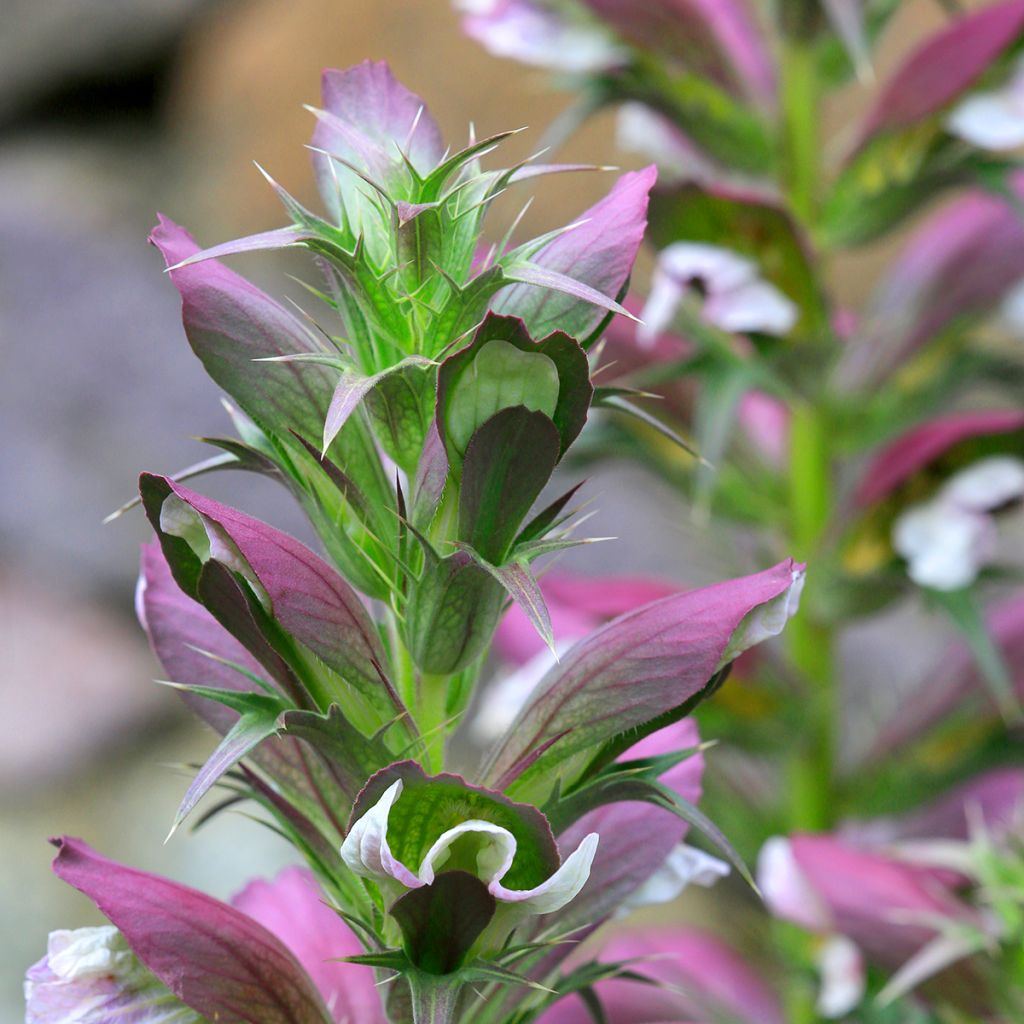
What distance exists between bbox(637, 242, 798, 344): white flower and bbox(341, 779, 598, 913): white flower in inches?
18.9

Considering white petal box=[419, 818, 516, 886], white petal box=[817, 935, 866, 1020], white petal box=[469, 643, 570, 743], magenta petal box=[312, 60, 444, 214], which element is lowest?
white petal box=[817, 935, 866, 1020]

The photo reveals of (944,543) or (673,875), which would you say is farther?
(944,543)

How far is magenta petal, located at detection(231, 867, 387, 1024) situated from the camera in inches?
18.4

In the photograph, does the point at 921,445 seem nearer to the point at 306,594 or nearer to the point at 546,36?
the point at 546,36

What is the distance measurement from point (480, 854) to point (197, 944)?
0.29 feet

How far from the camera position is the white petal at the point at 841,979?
79 centimetres

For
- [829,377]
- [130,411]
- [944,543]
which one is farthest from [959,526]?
[130,411]

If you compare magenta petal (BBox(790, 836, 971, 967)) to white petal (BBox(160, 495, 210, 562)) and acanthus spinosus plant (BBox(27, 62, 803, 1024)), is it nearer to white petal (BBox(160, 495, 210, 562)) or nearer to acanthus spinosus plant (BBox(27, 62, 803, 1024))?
acanthus spinosus plant (BBox(27, 62, 803, 1024))

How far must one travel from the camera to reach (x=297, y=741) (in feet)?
1.39

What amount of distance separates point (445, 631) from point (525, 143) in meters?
2.31

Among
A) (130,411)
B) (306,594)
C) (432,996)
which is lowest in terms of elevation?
(432,996)

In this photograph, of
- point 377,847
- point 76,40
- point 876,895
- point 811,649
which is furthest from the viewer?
point 76,40

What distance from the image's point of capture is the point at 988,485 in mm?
839

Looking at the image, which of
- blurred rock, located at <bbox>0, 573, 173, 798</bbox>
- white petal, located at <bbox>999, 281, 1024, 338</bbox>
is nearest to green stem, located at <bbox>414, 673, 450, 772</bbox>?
white petal, located at <bbox>999, 281, 1024, 338</bbox>
